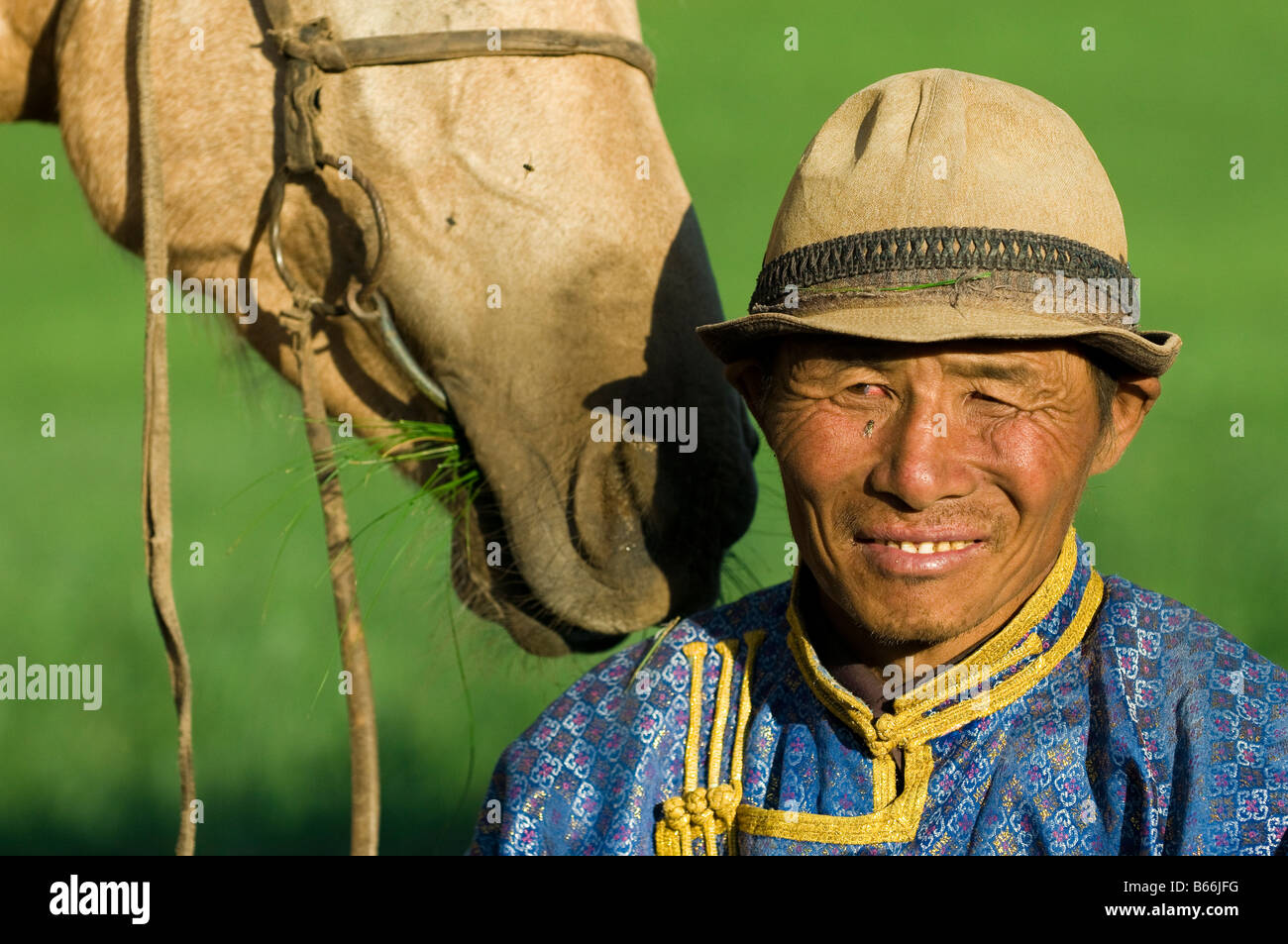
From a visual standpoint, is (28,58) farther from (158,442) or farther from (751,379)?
(751,379)

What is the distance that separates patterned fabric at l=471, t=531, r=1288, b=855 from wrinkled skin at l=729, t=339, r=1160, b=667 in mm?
75

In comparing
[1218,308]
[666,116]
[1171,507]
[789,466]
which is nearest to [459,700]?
[1171,507]

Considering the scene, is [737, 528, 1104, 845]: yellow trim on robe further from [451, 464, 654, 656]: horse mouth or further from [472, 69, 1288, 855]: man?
[451, 464, 654, 656]: horse mouth

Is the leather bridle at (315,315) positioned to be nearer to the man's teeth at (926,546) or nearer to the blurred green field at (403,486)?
the blurred green field at (403,486)

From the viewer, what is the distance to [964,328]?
1363 millimetres

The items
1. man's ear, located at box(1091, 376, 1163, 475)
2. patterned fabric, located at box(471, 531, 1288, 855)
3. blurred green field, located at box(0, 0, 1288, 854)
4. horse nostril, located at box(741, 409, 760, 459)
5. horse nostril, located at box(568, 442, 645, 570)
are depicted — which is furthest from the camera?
blurred green field, located at box(0, 0, 1288, 854)

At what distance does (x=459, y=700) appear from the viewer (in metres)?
5.06

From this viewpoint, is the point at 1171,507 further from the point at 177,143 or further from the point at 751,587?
the point at 177,143

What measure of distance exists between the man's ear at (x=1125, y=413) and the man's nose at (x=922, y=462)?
0.71ft

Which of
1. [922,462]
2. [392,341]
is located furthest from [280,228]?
[922,462]

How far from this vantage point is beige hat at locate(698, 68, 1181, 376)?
1.40 meters

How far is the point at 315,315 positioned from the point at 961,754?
1.25m

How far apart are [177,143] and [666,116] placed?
820cm

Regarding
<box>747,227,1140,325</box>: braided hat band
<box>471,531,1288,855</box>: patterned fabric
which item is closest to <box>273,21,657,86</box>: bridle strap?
<box>747,227,1140,325</box>: braided hat band
